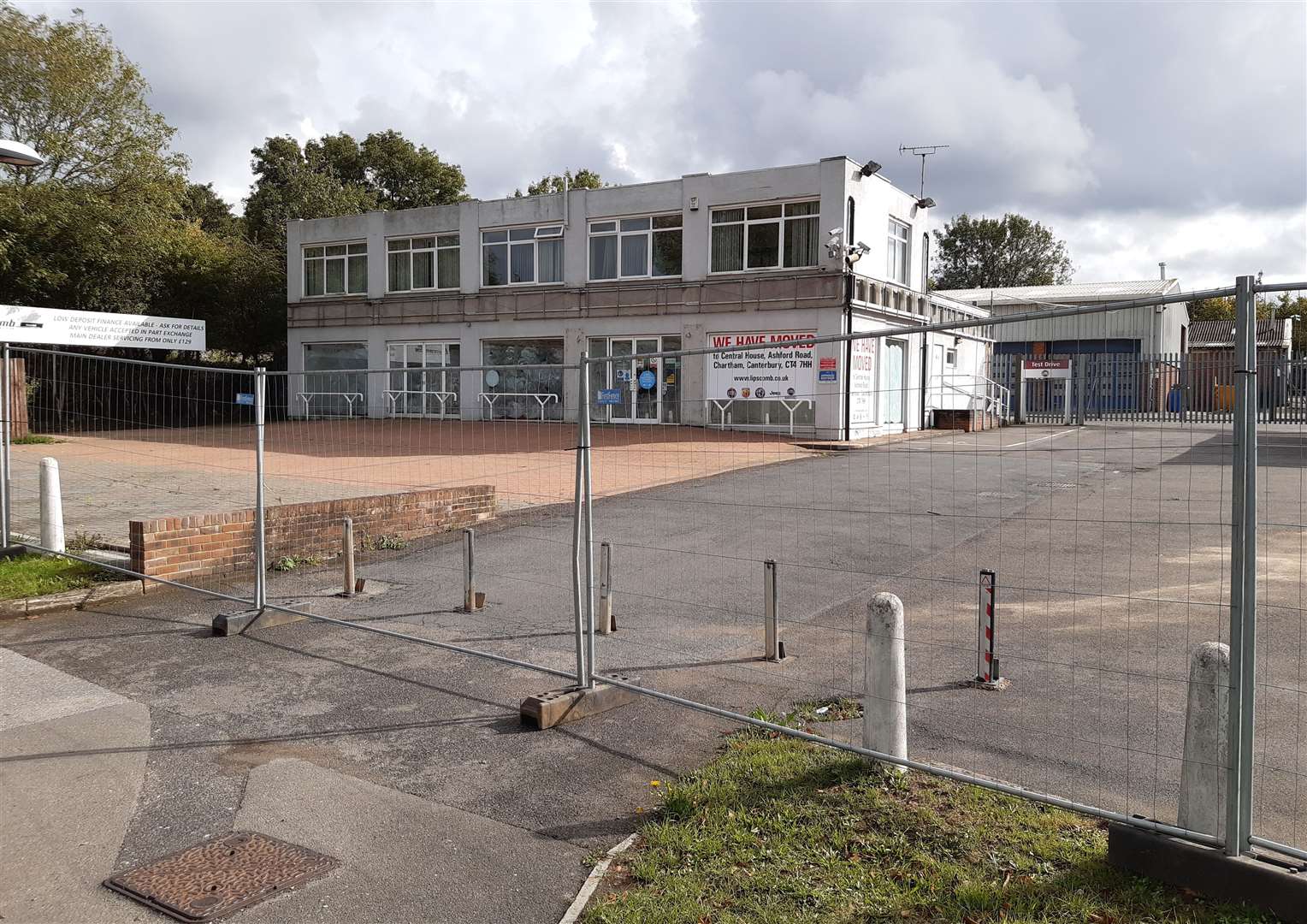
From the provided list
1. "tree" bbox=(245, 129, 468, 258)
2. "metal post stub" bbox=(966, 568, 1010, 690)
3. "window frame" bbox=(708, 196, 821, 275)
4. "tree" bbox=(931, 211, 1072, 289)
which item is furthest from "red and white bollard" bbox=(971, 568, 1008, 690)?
"tree" bbox=(931, 211, 1072, 289)

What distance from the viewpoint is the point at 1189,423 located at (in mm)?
4352

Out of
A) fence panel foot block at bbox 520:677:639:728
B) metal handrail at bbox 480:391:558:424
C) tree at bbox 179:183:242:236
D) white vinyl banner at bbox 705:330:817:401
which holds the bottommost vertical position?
fence panel foot block at bbox 520:677:639:728

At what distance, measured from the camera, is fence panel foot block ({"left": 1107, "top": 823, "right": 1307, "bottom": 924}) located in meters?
3.27

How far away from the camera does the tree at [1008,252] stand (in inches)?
3189

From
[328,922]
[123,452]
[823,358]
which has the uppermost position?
[823,358]

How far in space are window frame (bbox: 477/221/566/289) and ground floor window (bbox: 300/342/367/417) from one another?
5.50 metres

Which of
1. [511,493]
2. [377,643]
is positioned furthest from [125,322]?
[377,643]

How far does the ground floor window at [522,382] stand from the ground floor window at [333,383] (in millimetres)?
1918

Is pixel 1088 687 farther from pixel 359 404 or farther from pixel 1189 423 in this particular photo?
pixel 359 404

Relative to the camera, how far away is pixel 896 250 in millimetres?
29859

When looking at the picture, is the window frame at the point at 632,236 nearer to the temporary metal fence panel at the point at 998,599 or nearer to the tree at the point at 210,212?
the temporary metal fence panel at the point at 998,599

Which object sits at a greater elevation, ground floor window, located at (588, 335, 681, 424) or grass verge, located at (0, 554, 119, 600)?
ground floor window, located at (588, 335, 681, 424)

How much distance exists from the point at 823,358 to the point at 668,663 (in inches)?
764

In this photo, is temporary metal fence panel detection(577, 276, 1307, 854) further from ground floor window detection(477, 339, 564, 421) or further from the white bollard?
the white bollard
